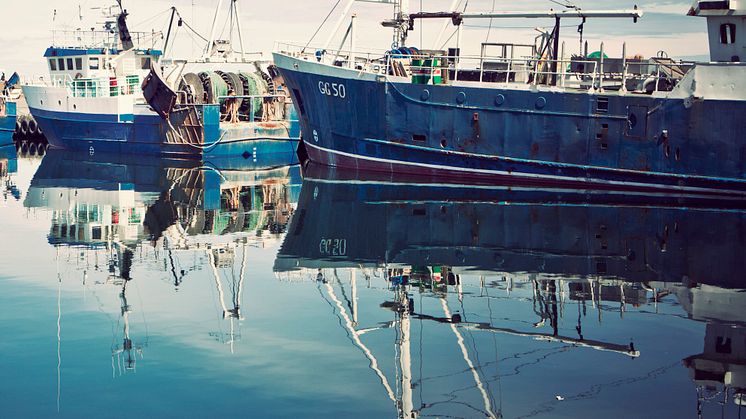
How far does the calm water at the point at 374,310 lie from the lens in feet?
39.9

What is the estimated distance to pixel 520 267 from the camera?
20562 millimetres

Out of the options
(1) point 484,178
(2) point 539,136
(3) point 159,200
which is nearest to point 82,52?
(3) point 159,200

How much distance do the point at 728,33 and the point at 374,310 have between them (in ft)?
73.9

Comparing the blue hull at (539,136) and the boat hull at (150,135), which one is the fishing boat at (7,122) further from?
the blue hull at (539,136)

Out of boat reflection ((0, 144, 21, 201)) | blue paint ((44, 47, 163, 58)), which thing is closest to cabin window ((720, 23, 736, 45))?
boat reflection ((0, 144, 21, 201))

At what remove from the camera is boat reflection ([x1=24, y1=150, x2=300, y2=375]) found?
19352mm

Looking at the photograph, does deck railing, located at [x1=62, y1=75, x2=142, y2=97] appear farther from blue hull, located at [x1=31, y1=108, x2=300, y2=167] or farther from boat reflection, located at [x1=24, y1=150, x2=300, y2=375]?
boat reflection, located at [x1=24, y1=150, x2=300, y2=375]

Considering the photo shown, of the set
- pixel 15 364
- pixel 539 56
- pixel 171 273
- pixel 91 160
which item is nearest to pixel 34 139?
pixel 91 160

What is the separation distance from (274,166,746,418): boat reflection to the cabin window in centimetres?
554

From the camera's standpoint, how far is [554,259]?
21.4m

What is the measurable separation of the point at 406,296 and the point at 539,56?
2282 cm

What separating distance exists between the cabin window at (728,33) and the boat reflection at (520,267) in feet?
18.2

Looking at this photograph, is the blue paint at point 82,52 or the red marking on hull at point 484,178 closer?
the red marking on hull at point 484,178

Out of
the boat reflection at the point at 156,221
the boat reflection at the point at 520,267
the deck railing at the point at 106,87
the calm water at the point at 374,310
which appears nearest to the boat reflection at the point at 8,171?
the boat reflection at the point at 156,221
